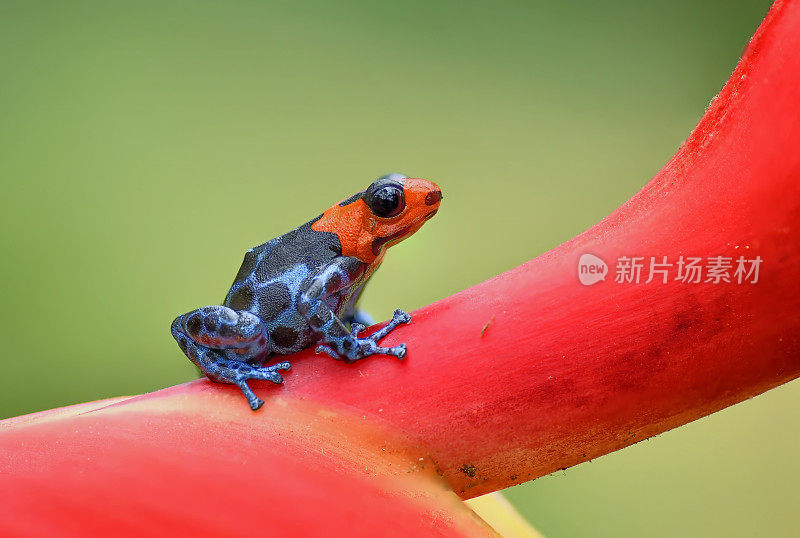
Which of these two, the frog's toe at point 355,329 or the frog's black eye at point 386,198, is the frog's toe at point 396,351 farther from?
the frog's black eye at point 386,198

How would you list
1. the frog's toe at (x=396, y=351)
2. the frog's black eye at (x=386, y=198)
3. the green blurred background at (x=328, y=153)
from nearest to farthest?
the frog's toe at (x=396, y=351), the frog's black eye at (x=386, y=198), the green blurred background at (x=328, y=153)

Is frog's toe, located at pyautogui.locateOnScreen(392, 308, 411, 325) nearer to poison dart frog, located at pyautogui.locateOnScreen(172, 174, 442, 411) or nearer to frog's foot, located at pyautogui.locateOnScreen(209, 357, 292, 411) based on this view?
poison dart frog, located at pyautogui.locateOnScreen(172, 174, 442, 411)

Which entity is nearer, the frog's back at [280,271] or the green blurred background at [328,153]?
the frog's back at [280,271]

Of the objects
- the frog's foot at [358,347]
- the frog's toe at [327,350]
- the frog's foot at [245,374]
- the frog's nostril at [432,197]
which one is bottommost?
the frog's foot at [245,374]

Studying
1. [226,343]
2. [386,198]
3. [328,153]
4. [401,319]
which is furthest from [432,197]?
[328,153]

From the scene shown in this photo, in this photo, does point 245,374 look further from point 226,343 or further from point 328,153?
point 328,153

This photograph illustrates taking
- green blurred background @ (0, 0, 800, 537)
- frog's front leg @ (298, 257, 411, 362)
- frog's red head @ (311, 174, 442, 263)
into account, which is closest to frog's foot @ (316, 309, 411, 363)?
frog's front leg @ (298, 257, 411, 362)

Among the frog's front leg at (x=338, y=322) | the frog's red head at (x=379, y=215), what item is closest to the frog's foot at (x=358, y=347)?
the frog's front leg at (x=338, y=322)

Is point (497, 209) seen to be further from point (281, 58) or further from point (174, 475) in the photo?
point (174, 475)
